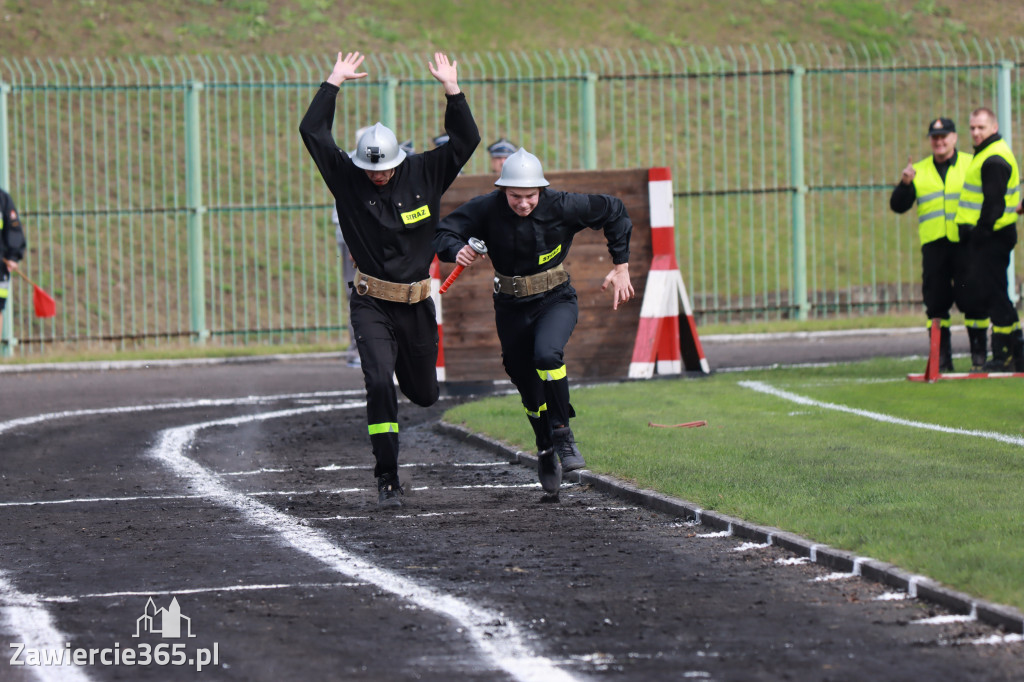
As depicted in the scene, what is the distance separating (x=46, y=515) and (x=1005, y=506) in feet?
16.6

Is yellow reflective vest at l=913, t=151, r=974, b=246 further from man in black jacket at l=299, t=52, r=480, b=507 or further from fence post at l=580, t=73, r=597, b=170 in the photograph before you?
fence post at l=580, t=73, r=597, b=170

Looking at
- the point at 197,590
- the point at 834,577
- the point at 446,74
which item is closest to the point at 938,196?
the point at 446,74

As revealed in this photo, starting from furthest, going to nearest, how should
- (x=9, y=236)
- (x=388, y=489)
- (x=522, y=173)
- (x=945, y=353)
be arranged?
(x=9, y=236)
(x=945, y=353)
(x=522, y=173)
(x=388, y=489)

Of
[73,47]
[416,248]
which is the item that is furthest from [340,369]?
[73,47]

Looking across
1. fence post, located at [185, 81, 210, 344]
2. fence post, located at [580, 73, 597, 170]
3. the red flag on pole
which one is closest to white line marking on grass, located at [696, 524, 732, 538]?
the red flag on pole

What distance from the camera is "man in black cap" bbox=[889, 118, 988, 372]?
14031 mm

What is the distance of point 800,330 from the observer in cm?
2075

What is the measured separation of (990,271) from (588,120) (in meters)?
8.00

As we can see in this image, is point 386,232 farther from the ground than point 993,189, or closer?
closer

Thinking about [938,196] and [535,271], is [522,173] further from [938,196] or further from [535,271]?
[938,196]

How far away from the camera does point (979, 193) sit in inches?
545

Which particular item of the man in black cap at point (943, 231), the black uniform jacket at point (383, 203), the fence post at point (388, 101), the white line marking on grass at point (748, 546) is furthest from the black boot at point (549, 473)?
the fence post at point (388, 101)

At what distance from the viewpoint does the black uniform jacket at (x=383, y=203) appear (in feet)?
29.4

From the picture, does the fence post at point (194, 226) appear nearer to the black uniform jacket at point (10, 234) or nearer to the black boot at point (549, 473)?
the black uniform jacket at point (10, 234)
